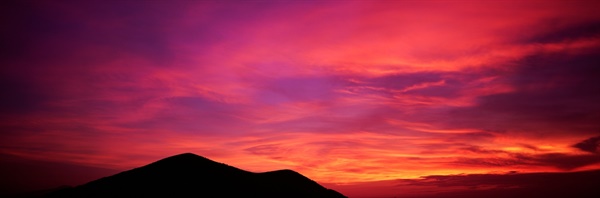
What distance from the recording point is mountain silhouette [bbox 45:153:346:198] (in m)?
44.7

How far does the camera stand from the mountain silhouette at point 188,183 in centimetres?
4472

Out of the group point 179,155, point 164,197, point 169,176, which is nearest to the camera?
point 164,197

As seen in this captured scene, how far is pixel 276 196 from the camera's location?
49.7m

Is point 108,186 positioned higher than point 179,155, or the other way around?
point 179,155

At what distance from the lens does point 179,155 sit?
182 ft

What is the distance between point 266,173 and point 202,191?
17.6 metres

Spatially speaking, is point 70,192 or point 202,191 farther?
point 70,192

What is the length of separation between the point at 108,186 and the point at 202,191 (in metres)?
13.4

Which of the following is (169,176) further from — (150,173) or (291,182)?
(291,182)

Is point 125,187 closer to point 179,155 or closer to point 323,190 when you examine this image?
point 179,155

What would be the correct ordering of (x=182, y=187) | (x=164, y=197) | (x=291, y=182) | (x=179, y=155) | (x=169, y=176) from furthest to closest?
1. (x=291, y=182)
2. (x=179, y=155)
3. (x=169, y=176)
4. (x=182, y=187)
5. (x=164, y=197)

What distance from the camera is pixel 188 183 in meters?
46.5

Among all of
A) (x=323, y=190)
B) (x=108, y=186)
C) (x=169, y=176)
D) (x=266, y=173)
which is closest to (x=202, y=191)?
(x=169, y=176)

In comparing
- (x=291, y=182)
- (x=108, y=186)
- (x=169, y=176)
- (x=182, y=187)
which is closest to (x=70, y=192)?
(x=108, y=186)
